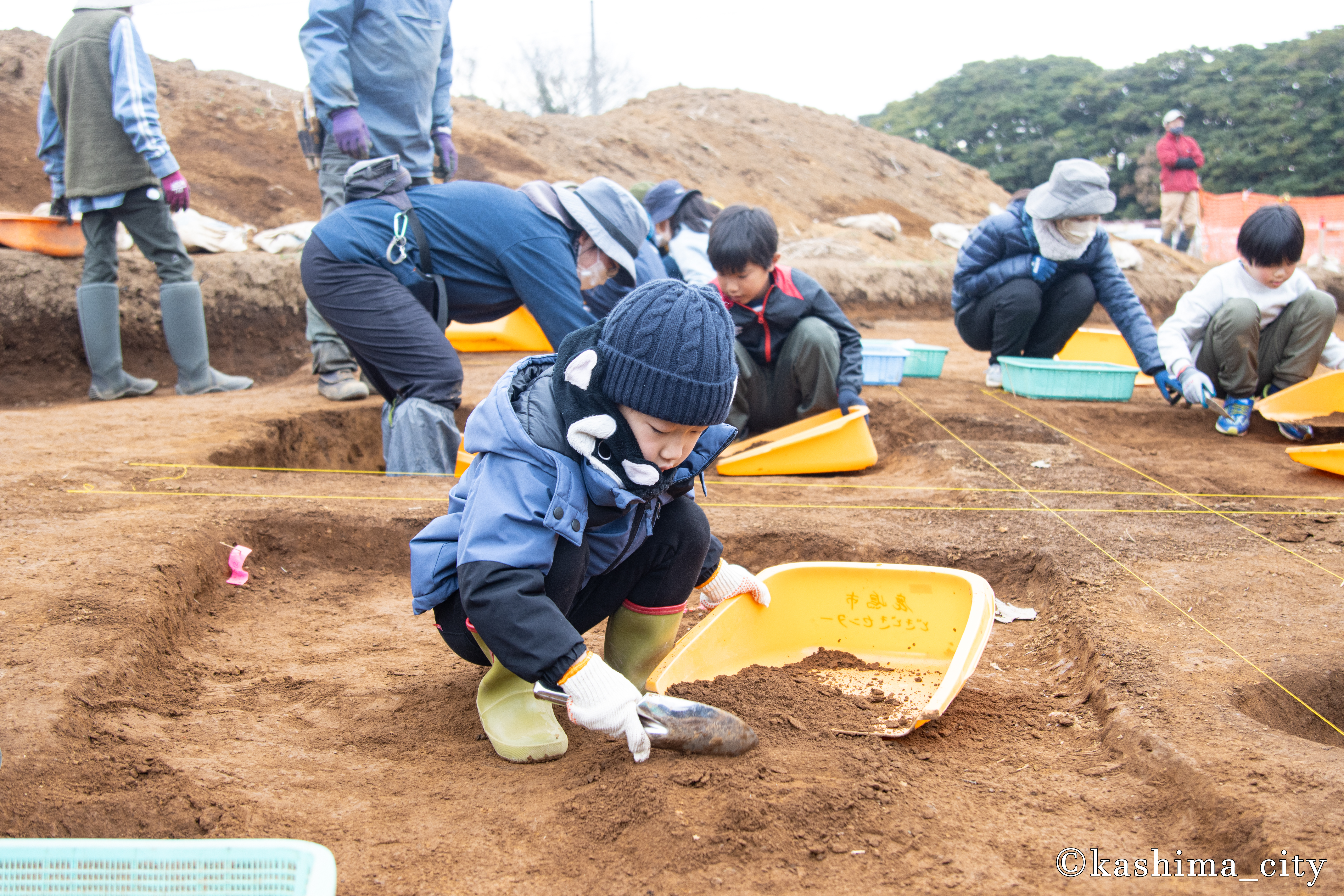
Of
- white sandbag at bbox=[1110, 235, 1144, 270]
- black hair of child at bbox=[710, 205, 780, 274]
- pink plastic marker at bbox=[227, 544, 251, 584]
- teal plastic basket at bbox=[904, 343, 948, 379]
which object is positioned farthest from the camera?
white sandbag at bbox=[1110, 235, 1144, 270]

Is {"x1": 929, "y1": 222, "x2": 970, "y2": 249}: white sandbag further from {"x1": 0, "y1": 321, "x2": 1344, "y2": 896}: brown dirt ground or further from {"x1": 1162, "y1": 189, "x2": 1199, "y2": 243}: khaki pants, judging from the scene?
{"x1": 0, "y1": 321, "x2": 1344, "y2": 896}: brown dirt ground

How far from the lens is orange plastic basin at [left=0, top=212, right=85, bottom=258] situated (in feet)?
16.6

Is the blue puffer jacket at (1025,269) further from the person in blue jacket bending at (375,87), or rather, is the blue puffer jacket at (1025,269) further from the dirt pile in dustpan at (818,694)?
the dirt pile in dustpan at (818,694)

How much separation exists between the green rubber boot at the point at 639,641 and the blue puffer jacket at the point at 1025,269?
2952 millimetres

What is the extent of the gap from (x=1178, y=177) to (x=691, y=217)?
9.12 metres

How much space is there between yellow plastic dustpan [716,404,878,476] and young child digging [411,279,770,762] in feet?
5.54

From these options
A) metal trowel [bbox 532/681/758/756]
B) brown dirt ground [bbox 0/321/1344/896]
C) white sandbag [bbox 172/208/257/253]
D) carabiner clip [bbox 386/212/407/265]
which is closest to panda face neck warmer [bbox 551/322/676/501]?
metal trowel [bbox 532/681/758/756]

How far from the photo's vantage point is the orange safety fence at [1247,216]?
43.0ft

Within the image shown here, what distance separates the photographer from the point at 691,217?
406 centimetres

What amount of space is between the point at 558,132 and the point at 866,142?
254 inches

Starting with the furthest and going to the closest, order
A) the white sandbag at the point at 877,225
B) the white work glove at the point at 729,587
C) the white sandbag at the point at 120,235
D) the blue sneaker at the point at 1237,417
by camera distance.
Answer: the white sandbag at the point at 877,225 → the white sandbag at the point at 120,235 → the blue sneaker at the point at 1237,417 → the white work glove at the point at 729,587

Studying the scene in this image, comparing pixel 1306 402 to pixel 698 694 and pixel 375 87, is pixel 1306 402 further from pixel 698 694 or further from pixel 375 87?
pixel 375 87

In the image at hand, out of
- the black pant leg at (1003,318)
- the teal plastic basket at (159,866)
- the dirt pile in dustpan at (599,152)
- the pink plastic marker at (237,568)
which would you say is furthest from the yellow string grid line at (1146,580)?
the dirt pile in dustpan at (599,152)

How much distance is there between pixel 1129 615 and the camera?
6.63ft
